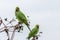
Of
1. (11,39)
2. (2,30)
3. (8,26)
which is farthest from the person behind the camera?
(8,26)

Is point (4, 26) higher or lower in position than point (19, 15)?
higher

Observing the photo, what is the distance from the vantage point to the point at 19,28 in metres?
4.50

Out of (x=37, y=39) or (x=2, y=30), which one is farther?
(x=37, y=39)

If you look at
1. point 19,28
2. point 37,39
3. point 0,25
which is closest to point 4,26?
point 0,25

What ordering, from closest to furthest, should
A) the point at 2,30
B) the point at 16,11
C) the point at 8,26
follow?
the point at 2,30 < the point at 8,26 < the point at 16,11

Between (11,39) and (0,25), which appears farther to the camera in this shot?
(0,25)

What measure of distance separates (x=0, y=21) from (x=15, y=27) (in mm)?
497

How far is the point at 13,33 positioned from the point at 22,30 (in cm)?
57

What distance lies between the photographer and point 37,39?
486 cm

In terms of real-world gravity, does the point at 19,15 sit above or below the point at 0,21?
below

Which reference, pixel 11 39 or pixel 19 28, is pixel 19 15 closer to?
pixel 19 28

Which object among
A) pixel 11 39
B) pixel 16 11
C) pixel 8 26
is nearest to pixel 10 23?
pixel 8 26

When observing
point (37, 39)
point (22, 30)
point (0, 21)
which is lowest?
point (37, 39)

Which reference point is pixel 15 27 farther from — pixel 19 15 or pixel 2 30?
pixel 19 15
